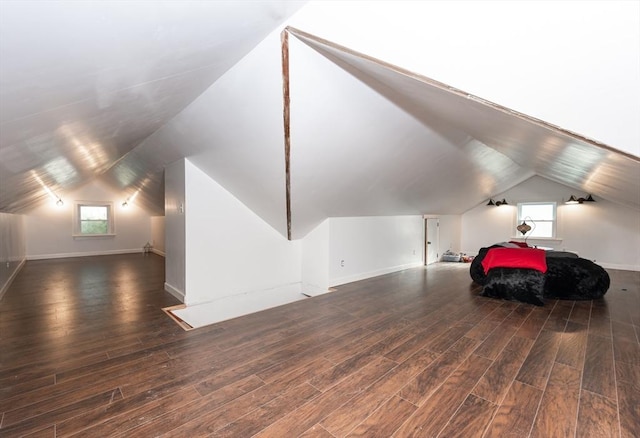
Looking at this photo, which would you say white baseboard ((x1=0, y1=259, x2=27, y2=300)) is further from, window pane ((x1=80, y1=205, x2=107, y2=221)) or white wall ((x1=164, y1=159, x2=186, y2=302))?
white wall ((x1=164, y1=159, x2=186, y2=302))

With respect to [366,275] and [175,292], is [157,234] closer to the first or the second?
[175,292]

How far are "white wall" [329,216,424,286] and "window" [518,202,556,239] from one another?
9.93 feet

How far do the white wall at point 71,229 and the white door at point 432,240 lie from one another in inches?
363

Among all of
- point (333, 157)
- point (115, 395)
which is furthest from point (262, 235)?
point (115, 395)

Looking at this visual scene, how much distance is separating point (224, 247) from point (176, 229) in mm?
804

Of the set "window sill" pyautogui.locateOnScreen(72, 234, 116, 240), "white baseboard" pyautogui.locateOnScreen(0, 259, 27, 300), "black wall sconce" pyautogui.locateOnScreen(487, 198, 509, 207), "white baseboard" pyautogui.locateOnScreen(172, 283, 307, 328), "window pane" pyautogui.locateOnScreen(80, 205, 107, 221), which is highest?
"black wall sconce" pyautogui.locateOnScreen(487, 198, 509, 207)

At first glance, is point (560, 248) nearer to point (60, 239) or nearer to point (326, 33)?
point (326, 33)

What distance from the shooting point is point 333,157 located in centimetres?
340

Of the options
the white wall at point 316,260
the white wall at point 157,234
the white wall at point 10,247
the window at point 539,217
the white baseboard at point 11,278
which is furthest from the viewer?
the white wall at point 157,234

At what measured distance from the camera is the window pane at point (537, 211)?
7.50m

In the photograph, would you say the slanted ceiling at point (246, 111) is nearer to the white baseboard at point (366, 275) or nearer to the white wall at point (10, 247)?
the white baseboard at point (366, 275)

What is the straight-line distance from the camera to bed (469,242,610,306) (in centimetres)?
419

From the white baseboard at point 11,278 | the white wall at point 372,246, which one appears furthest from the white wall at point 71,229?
the white wall at point 372,246

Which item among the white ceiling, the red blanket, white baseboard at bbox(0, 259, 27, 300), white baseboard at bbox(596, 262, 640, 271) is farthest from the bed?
white baseboard at bbox(0, 259, 27, 300)
